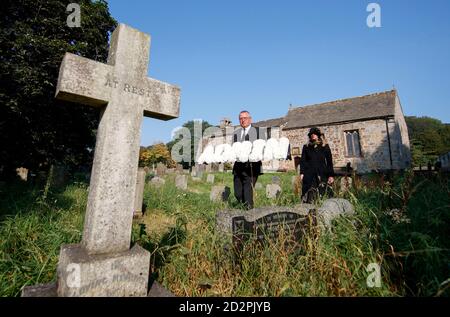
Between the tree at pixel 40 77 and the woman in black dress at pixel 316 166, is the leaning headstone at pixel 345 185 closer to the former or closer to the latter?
the woman in black dress at pixel 316 166

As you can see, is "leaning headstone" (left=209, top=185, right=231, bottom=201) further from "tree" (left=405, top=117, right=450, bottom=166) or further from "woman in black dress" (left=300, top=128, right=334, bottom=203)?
"tree" (left=405, top=117, right=450, bottom=166)

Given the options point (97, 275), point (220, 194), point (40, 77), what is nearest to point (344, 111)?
point (220, 194)

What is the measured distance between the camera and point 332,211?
3604 mm

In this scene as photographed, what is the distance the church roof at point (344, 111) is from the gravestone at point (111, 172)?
2165 cm

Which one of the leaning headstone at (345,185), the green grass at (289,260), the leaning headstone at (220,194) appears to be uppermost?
the leaning headstone at (345,185)

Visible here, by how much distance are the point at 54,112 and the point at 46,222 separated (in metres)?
6.66

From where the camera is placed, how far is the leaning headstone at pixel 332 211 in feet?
11.3

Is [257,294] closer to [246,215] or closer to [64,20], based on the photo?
[246,215]

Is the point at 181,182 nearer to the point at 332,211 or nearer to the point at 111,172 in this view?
the point at 332,211

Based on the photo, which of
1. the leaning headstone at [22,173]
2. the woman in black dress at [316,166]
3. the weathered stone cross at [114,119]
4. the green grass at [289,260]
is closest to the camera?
the weathered stone cross at [114,119]

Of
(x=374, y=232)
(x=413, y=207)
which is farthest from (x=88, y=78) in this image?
(x=413, y=207)

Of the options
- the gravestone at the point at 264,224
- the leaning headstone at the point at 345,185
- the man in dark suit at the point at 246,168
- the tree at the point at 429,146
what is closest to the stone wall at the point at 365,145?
the leaning headstone at the point at 345,185

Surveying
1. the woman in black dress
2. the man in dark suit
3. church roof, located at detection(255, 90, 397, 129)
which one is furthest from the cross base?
church roof, located at detection(255, 90, 397, 129)

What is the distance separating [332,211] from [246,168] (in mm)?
1621
